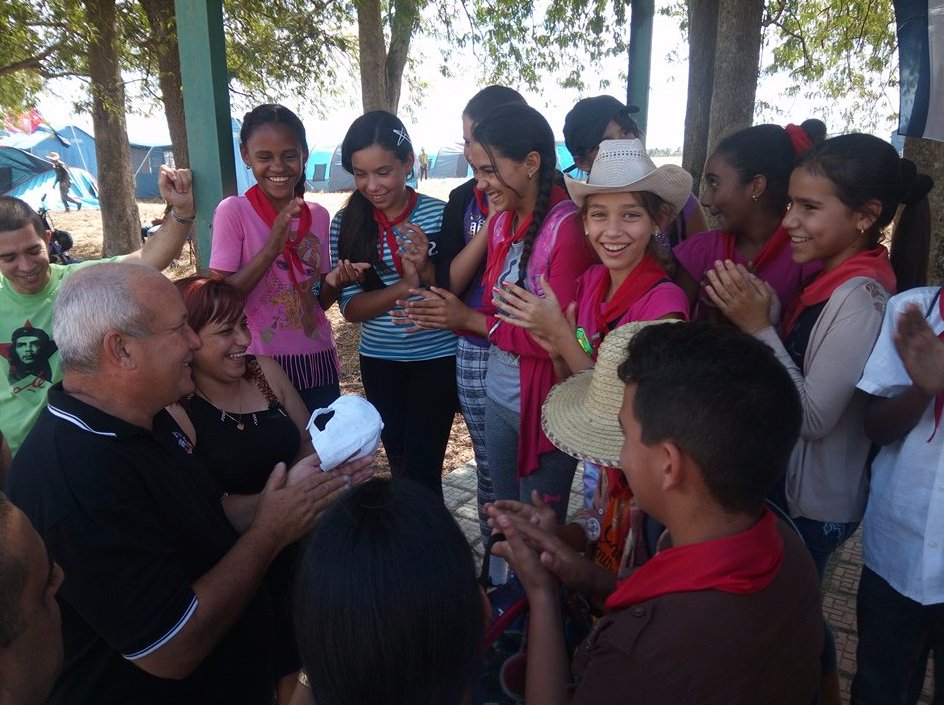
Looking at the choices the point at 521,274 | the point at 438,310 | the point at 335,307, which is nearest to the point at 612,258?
the point at 521,274

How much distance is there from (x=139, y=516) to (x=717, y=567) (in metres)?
1.27

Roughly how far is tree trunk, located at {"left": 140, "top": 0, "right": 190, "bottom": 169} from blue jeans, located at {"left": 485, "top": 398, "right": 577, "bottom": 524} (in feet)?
17.9

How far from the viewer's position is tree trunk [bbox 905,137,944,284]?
3385 mm

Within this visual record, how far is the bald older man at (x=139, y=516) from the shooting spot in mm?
1471

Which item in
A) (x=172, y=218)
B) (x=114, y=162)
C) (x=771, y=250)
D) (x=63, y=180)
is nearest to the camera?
(x=771, y=250)

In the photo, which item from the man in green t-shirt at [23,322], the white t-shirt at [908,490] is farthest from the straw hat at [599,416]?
the man in green t-shirt at [23,322]

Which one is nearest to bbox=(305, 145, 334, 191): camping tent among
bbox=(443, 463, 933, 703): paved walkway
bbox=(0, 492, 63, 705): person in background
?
bbox=(443, 463, 933, 703): paved walkway

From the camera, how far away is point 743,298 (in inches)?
77.8

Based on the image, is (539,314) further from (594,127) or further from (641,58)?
(641,58)

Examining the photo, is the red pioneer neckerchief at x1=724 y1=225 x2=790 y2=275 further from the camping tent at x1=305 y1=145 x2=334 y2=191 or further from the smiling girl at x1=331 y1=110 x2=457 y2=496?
the camping tent at x1=305 y1=145 x2=334 y2=191

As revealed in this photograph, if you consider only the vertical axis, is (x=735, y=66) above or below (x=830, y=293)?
above

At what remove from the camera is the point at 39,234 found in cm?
273

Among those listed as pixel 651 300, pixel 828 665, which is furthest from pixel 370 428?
pixel 828 665

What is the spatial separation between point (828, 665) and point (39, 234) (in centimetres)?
325
